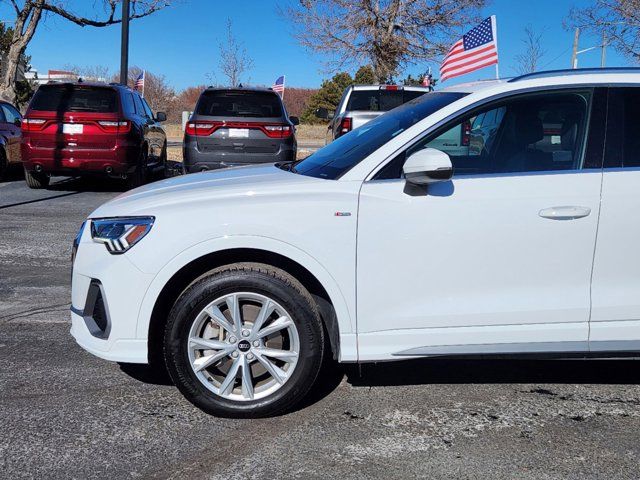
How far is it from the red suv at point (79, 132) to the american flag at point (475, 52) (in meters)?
6.26

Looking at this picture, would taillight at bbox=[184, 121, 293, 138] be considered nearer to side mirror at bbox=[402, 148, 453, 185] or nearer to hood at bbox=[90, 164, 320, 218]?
hood at bbox=[90, 164, 320, 218]

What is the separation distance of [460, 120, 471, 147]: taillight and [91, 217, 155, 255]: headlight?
5.79 ft

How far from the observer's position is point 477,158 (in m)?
3.85

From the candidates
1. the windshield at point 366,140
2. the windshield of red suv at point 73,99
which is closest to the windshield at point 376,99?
the windshield of red suv at point 73,99

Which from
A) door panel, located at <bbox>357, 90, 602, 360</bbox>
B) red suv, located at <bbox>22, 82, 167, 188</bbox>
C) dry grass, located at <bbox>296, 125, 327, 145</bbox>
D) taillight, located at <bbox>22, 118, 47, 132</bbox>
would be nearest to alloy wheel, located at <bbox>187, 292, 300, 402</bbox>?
door panel, located at <bbox>357, 90, 602, 360</bbox>

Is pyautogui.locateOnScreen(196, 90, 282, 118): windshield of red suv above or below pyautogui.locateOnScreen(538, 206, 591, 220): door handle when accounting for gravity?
above

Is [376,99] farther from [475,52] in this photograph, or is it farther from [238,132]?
[238,132]

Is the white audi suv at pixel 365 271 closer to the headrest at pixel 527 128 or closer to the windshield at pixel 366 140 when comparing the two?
the windshield at pixel 366 140

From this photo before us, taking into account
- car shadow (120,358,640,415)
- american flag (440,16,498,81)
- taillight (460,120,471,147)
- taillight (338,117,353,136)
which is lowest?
car shadow (120,358,640,415)

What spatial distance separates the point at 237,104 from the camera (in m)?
10.8

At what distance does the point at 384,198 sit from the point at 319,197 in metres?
0.33

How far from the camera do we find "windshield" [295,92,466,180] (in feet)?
12.3

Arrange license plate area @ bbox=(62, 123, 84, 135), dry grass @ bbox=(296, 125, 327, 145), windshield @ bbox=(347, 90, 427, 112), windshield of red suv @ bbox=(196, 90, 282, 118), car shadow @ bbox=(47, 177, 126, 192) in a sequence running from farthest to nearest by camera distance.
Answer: dry grass @ bbox=(296, 125, 327, 145), car shadow @ bbox=(47, 177, 126, 192), windshield @ bbox=(347, 90, 427, 112), license plate area @ bbox=(62, 123, 84, 135), windshield of red suv @ bbox=(196, 90, 282, 118)

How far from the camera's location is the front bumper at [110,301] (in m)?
3.43
